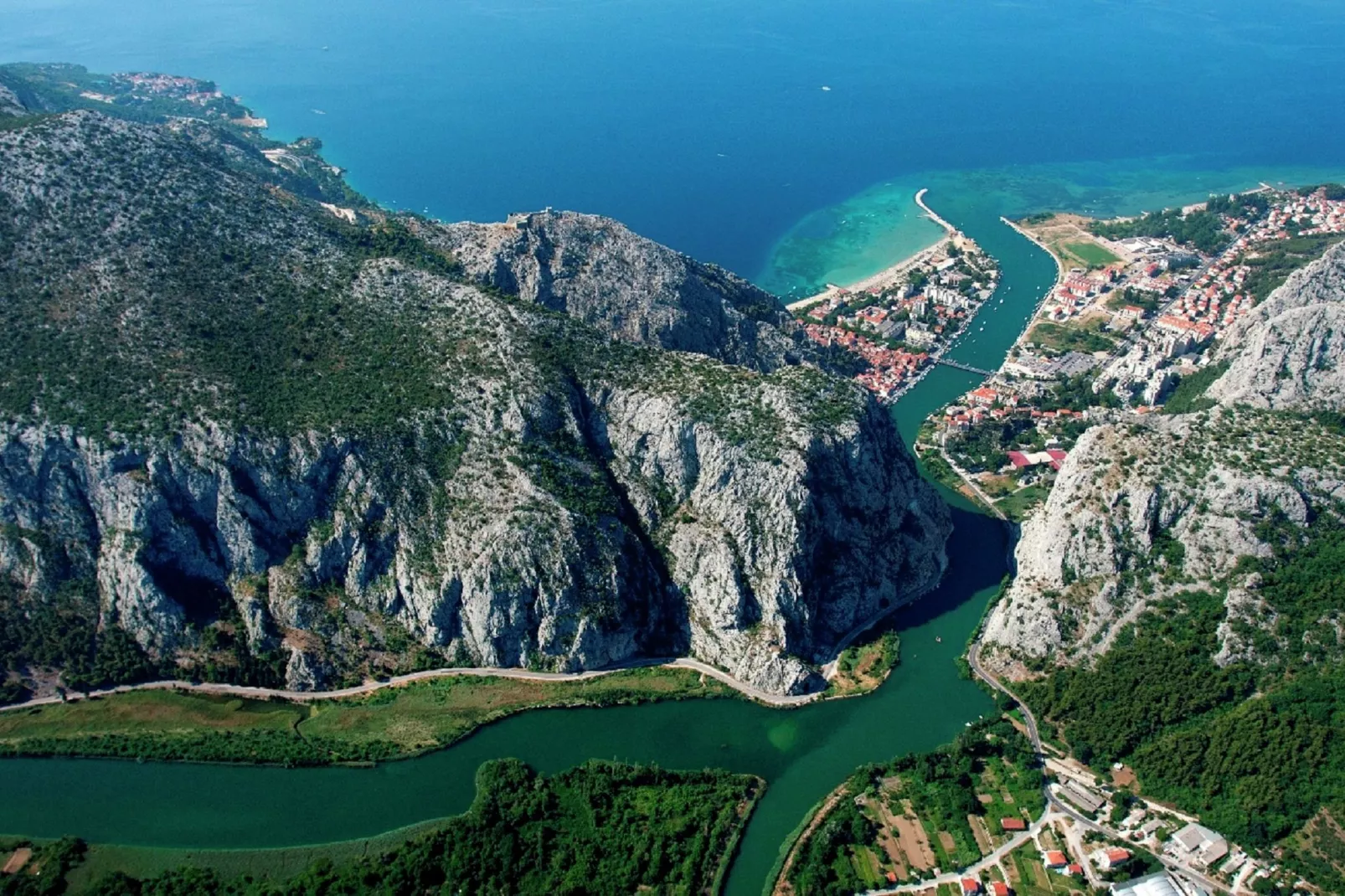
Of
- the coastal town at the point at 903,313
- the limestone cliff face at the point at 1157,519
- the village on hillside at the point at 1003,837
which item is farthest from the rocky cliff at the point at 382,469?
the coastal town at the point at 903,313

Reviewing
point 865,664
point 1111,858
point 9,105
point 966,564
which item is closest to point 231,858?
point 865,664

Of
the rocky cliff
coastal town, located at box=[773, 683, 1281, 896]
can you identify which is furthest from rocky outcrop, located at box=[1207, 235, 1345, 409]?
coastal town, located at box=[773, 683, 1281, 896]

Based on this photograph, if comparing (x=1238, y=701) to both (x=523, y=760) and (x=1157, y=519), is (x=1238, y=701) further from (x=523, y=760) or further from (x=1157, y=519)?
(x=523, y=760)

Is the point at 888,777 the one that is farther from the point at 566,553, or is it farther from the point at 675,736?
the point at 566,553

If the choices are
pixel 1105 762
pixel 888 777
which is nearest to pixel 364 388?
pixel 888 777

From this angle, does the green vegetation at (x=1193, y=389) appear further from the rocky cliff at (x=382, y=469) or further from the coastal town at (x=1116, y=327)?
the rocky cliff at (x=382, y=469)

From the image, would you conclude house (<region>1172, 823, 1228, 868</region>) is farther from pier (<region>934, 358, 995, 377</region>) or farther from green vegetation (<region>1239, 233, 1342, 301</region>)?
green vegetation (<region>1239, 233, 1342, 301</region>)
